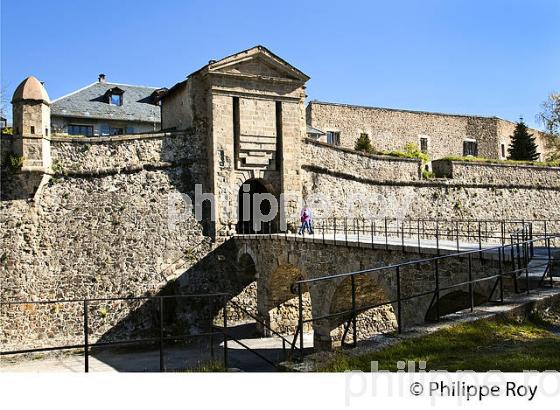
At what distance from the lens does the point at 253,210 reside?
2338 cm

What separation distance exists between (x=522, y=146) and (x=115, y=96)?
94.4ft

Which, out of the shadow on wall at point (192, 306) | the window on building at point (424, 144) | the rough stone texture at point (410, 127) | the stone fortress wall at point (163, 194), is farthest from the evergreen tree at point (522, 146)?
the shadow on wall at point (192, 306)

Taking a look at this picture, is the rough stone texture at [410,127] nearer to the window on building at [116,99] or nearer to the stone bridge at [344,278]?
the window on building at [116,99]

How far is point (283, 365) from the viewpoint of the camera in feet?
22.1

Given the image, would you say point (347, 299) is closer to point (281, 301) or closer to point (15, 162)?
point (281, 301)

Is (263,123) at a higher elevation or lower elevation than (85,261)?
higher

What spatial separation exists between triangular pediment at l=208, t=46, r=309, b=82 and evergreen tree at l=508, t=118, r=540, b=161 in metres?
24.2

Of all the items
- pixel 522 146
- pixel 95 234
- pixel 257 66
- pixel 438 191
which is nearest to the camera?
pixel 95 234

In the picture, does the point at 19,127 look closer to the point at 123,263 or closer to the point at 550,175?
the point at 123,263

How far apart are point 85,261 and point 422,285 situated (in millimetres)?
12457

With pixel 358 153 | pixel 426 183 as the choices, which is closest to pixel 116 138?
pixel 358 153

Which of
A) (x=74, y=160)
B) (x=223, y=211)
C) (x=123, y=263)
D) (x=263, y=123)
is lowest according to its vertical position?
(x=123, y=263)

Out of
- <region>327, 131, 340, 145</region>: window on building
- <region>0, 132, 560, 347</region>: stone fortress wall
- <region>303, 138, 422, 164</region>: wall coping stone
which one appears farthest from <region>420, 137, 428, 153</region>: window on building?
<region>0, 132, 560, 347</region>: stone fortress wall

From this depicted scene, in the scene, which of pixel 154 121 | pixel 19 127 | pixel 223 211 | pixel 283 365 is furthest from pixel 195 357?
pixel 154 121
